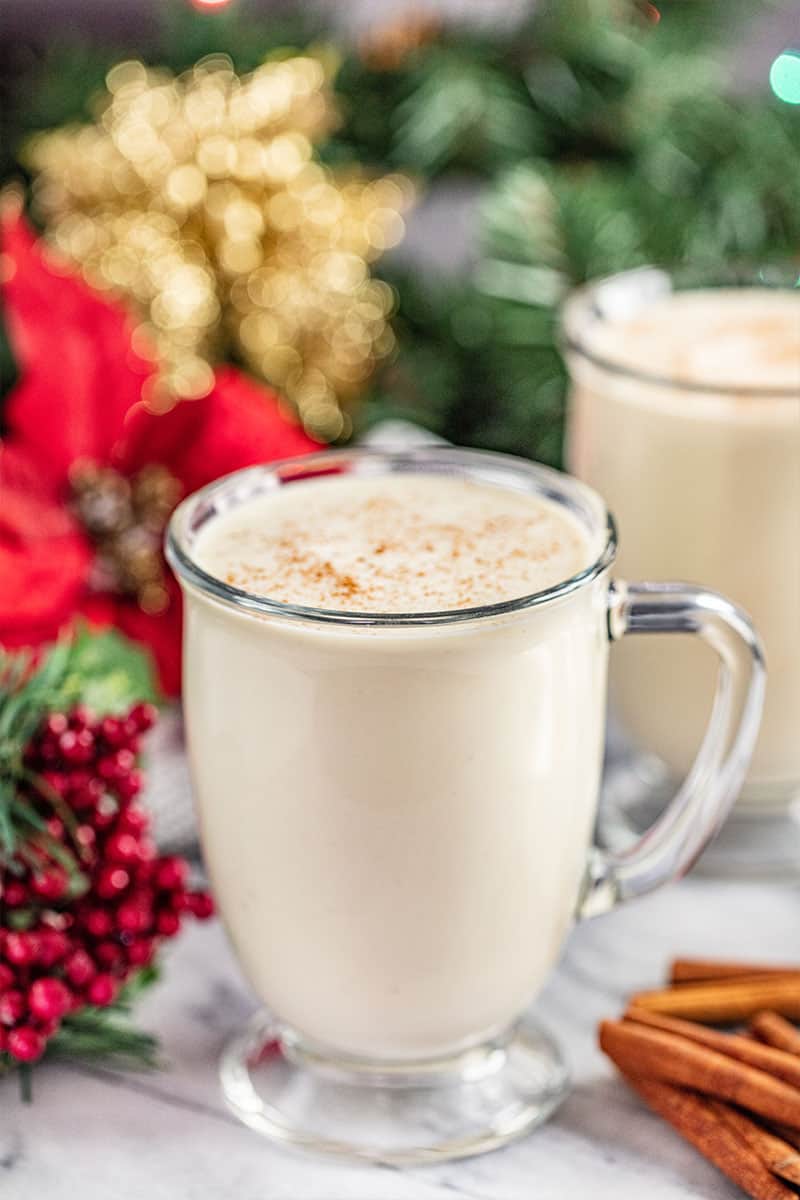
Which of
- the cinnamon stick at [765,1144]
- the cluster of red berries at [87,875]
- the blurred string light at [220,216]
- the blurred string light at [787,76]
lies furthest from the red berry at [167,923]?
the blurred string light at [787,76]

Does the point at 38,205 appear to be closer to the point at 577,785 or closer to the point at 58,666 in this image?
the point at 58,666

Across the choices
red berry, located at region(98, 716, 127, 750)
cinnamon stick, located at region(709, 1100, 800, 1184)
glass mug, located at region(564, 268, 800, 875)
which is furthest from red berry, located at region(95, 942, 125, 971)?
glass mug, located at region(564, 268, 800, 875)

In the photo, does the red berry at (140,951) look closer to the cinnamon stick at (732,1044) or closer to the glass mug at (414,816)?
the glass mug at (414,816)

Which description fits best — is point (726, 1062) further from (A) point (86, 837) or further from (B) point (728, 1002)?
(A) point (86, 837)

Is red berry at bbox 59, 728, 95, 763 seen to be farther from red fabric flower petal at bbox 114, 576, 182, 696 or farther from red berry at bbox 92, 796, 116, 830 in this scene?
red fabric flower petal at bbox 114, 576, 182, 696

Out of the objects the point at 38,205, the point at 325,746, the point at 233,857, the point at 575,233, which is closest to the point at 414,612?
the point at 325,746
